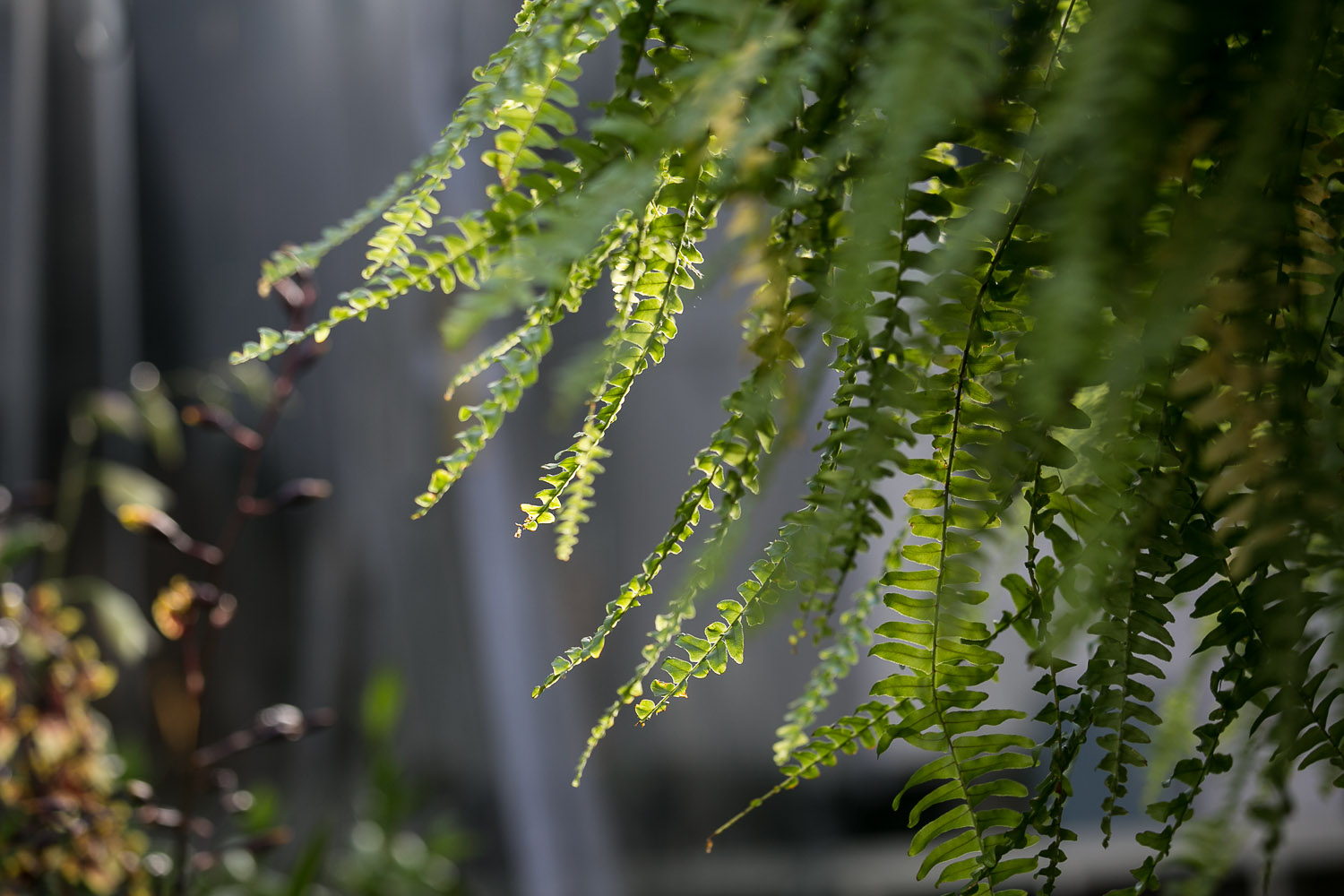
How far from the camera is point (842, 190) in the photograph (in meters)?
0.32

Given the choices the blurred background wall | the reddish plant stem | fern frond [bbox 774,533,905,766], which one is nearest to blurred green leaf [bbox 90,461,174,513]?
the blurred background wall

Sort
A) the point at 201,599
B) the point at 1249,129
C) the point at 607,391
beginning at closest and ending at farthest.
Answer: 1. the point at 1249,129
2. the point at 607,391
3. the point at 201,599

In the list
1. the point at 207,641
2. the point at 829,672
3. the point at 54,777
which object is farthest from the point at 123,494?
the point at 829,672

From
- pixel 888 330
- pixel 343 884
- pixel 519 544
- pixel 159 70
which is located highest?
pixel 159 70

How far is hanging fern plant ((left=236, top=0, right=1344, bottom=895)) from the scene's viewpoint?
0.24 metres

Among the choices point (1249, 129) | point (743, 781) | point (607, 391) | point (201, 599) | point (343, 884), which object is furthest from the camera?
point (743, 781)

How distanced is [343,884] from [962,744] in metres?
1.26

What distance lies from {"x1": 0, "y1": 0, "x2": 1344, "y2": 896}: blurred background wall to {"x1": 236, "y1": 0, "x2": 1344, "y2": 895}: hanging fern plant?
1159 millimetres

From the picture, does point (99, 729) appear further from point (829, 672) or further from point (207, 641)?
point (829, 672)

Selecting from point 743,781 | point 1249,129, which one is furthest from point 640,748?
point 1249,129

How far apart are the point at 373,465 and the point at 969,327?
1.56 metres

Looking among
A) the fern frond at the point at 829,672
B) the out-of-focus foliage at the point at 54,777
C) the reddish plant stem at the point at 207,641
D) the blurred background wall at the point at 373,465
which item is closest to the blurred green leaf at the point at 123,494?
the blurred background wall at the point at 373,465

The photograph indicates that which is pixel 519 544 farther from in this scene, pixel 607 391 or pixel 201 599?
pixel 607 391

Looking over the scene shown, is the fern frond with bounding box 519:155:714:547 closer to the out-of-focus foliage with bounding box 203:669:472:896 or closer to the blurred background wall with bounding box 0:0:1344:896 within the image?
the out-of-focus foliage with bounding box 203:669:472:896
